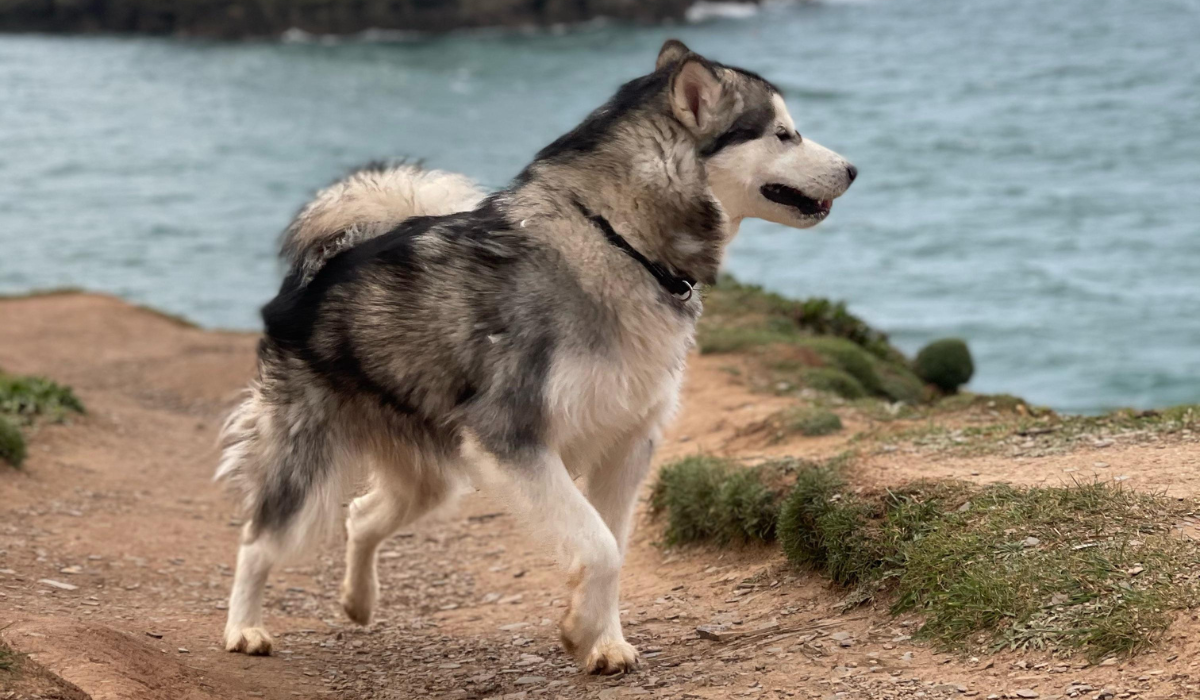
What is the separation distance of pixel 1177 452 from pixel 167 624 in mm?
Answer: 4986

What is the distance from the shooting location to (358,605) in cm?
659

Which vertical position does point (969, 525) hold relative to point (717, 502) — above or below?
above

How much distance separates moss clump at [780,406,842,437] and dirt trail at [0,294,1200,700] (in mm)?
218

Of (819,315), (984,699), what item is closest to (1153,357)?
(819,315)

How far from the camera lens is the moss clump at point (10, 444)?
8938mm

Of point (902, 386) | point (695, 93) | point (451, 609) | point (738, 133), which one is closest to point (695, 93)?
point (695, 93)

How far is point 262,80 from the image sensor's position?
60.0 meters

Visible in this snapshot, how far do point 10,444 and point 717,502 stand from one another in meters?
5.13

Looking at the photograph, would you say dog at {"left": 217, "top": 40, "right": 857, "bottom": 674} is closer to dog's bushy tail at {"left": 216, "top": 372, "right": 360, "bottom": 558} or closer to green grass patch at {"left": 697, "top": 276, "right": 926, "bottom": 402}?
dog's bushy tail at {"left": 216, "top": 372, "right": 360, "bottom": 558}

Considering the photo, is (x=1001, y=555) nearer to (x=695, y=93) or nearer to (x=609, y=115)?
(x=695, y=93)

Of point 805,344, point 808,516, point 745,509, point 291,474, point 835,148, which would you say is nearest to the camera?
point 291,474

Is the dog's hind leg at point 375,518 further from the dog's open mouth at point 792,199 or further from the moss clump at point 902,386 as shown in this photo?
the moss clump at point 902,386

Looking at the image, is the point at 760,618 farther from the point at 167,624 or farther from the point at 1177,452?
the point at 167,624

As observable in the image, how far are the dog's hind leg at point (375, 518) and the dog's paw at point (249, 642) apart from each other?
0.69m
